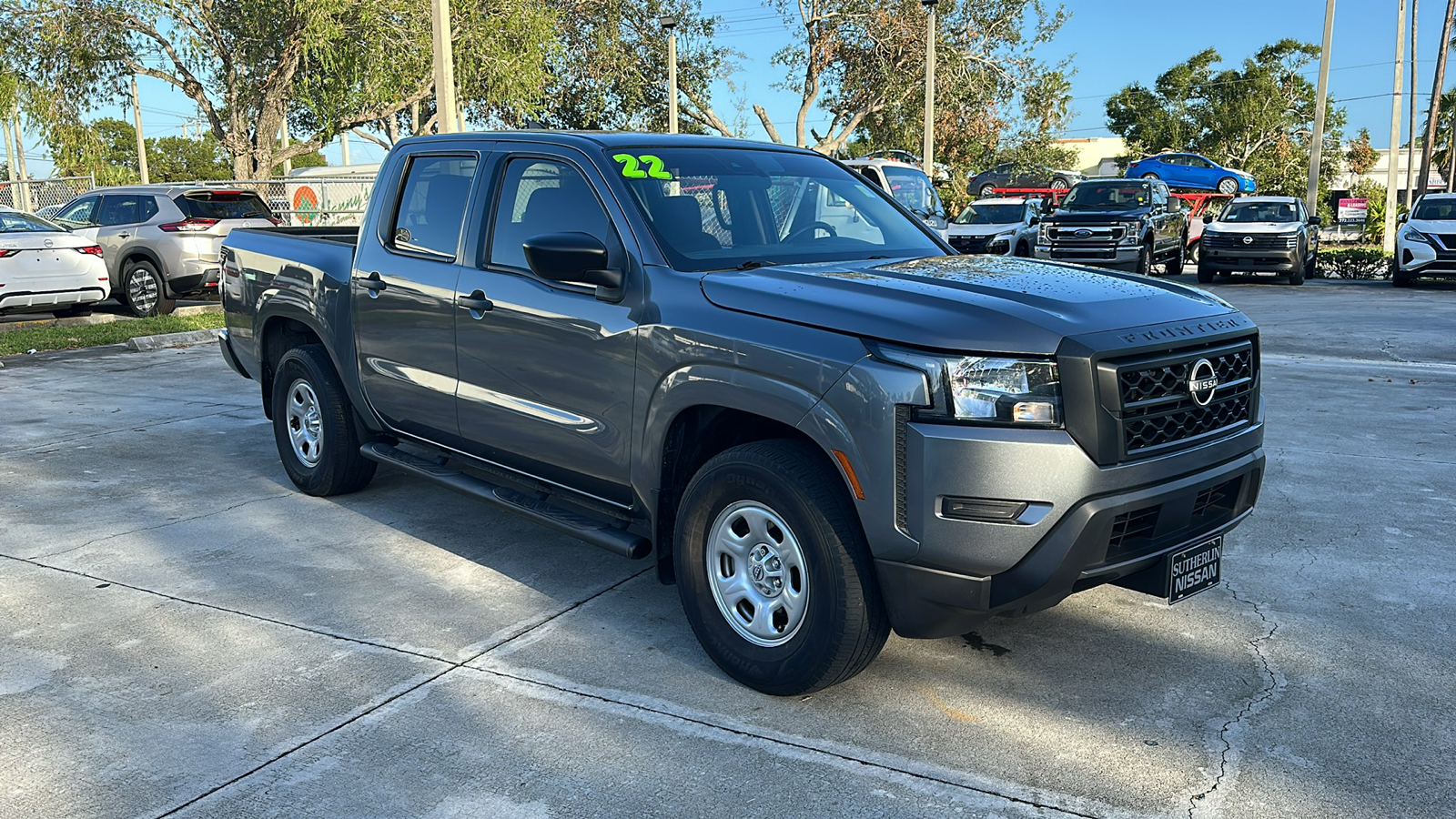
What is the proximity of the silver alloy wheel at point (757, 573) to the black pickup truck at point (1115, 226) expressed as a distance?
17793mm

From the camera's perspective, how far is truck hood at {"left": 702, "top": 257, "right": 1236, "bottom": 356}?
136 inches

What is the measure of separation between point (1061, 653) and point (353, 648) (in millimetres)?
2588

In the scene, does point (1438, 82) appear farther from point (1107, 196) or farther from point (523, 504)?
point (523, 504)

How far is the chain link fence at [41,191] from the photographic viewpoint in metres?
25.8

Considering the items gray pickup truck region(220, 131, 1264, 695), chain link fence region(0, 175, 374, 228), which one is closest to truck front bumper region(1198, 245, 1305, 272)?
chain link fence region(0, 175, 374, 228)

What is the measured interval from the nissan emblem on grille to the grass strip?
496 inches

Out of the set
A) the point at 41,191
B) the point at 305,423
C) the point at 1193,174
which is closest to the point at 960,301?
the point at 305,423

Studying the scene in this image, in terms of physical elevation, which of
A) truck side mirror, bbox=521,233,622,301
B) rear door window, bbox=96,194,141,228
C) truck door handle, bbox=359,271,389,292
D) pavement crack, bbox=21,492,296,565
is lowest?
pavement crack, bbox=21,492,296,565

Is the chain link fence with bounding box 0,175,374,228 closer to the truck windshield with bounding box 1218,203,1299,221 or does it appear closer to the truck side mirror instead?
the truck windshield with bounding box 1218,203,1299,221

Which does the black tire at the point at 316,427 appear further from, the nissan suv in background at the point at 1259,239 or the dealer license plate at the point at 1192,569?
the nissan suv in background at the point at 1259,239

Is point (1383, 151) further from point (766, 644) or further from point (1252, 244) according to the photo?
point (766, 644)

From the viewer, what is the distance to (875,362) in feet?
11.4

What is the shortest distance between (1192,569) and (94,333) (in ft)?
43.5

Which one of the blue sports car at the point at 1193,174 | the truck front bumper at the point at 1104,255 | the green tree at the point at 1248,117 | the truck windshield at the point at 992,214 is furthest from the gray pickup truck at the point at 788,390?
the green tree at the point at 1248,117
